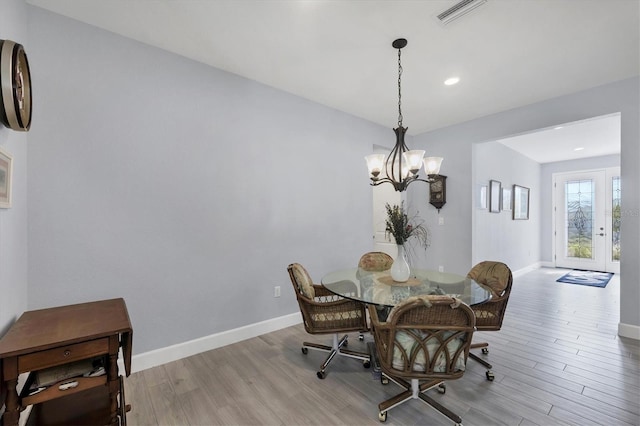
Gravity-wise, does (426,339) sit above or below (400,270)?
below

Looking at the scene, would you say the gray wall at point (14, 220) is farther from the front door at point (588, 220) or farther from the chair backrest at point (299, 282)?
the front door at point (588, 220)

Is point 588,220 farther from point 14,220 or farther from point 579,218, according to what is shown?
point 14,220

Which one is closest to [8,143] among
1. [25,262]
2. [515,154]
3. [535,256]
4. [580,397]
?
[25,262]

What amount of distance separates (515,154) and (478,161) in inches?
78.8

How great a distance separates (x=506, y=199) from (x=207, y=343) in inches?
236

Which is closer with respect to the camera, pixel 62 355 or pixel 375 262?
pixel 62 355

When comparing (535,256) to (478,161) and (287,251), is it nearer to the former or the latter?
(478,161)

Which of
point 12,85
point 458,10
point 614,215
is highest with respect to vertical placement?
point 458,10

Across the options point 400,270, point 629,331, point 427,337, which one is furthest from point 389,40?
point 629,331

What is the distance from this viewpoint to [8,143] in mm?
1573

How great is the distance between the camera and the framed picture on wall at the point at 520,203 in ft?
20.2

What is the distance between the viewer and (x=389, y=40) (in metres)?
2.36

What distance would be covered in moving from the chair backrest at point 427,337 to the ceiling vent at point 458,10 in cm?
195

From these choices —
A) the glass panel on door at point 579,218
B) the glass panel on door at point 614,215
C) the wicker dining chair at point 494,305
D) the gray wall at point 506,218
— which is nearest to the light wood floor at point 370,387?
the wicker dining chair at point 494,305
